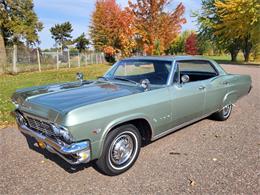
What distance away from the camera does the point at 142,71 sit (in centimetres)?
489

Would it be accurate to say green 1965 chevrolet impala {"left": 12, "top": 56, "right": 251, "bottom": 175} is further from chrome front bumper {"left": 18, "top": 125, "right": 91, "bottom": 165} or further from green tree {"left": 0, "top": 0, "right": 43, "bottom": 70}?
green tree {"left": 0, "top": 0, "right": 43, "bottom": 70}

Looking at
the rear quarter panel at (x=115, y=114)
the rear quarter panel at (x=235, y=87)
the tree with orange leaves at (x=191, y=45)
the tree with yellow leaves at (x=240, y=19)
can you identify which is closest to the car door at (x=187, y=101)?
the rear quarter panel at (x=115, y=114)

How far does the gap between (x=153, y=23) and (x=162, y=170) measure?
58.3ft

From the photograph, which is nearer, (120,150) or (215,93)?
(120,150)

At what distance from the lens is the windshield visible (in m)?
4.43

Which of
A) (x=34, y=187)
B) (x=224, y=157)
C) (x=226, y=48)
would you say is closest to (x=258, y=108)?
(x=224, y=157)

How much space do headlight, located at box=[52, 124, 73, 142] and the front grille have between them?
0.46 ft

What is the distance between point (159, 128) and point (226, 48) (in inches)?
1541

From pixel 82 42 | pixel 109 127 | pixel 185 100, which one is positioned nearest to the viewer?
pixel 109 127

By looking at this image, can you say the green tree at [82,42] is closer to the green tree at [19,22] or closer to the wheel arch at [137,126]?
the green tree at [19,22]

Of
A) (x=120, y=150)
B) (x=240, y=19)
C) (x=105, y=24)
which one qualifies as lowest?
(x=120, y=150)

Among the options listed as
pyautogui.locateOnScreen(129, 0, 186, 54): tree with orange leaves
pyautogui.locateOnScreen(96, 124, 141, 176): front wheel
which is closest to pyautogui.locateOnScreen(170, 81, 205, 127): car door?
pyautogui.locateOnScreen(96, 124, 141, 176): front wheel

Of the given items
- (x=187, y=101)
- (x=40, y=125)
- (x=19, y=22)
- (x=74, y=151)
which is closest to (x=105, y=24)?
(x=19, y=22)

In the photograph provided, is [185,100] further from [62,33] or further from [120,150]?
[62,33]
